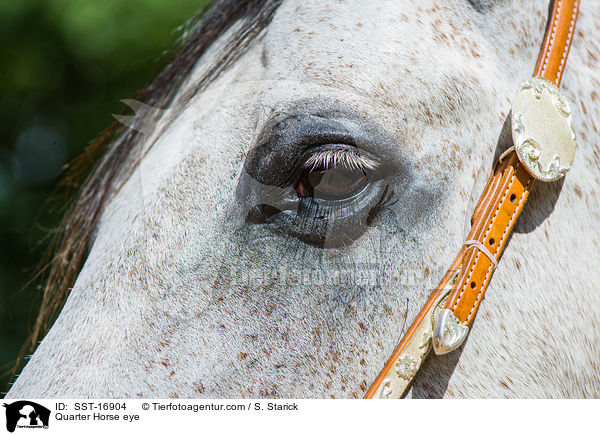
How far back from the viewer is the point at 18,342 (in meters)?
3.34

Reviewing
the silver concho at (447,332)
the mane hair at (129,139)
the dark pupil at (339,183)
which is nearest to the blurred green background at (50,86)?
the mane hair at (129,139)

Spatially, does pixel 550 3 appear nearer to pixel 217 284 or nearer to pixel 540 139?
pixel 540 139

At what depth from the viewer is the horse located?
2.80 ft

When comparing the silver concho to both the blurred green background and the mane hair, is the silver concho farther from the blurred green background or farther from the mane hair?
the blurred green background

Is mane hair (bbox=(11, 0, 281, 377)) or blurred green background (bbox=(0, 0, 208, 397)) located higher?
mane hair (bbox=(11, 0, 281, 377))

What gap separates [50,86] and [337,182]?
9.94 ft

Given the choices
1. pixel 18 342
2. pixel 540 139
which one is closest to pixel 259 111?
pixel 540 139

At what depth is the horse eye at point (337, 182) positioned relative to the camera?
0.86 m

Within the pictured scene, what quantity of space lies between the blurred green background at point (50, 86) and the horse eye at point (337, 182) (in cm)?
191

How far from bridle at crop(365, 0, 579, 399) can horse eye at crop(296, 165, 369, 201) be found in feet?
0.68

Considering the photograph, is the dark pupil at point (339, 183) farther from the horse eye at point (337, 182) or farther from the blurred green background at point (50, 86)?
the blurred green background at point (50, 86)
